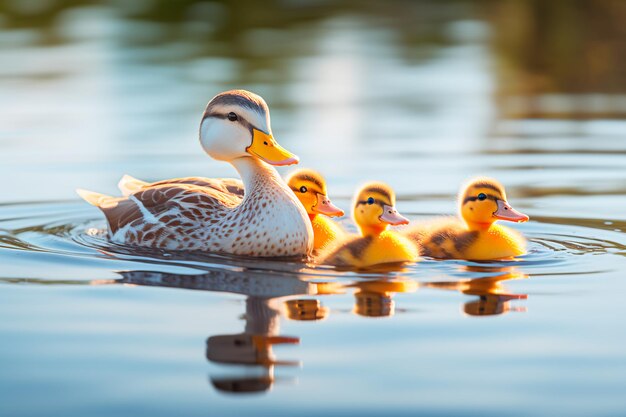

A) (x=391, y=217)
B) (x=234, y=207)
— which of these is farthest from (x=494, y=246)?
(x=234, y=207)

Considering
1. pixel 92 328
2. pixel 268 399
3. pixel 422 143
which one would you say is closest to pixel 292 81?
pixel 422 143

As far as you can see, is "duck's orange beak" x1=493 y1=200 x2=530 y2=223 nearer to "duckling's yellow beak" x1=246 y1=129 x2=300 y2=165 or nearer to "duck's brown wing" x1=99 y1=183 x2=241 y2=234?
"duckling's yellow beak" x1=246 y1=129 x2=300 y2=165

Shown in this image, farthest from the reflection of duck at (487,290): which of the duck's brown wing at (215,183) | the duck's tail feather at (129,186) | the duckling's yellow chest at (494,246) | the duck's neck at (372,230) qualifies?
the duck's tail feather at (129,186)

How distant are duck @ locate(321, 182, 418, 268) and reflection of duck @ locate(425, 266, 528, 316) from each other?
480 millimetres

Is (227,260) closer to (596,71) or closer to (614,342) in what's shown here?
(614,342)

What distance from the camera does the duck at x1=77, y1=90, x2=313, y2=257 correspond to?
8586 mm

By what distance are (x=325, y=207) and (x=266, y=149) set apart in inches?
24.0

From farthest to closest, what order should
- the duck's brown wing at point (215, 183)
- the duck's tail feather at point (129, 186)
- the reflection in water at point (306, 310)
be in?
the duck's tail feather at point (129, 186), the duck's brown wing at point (215, 183), the reflection in water at point (306, 310)

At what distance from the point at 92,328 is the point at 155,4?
87.3ft

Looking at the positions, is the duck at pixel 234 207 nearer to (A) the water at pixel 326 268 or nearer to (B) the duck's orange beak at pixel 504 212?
(A) the water at pixel 326 268

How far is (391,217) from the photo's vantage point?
8.30 meters

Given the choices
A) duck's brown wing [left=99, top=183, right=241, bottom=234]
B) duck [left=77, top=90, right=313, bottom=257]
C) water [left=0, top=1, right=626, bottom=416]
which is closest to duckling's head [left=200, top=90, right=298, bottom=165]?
duck [left=77, top=90, right=313, bottom=257]

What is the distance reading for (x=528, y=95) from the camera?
58.8 ft

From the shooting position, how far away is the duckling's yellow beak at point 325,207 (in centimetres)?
884
